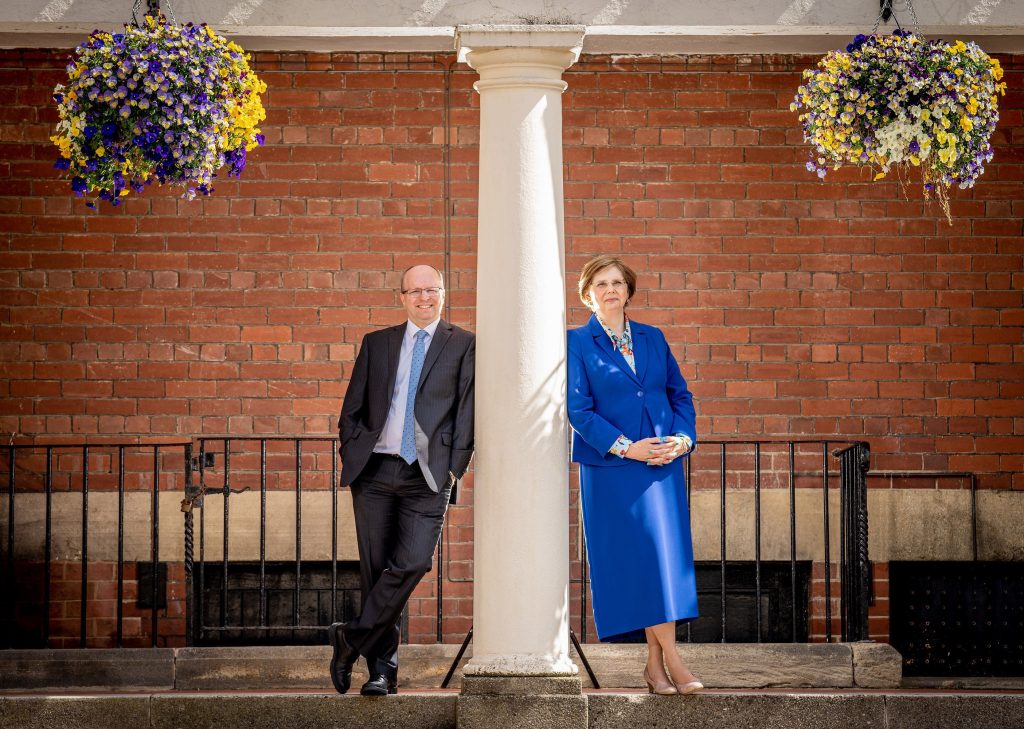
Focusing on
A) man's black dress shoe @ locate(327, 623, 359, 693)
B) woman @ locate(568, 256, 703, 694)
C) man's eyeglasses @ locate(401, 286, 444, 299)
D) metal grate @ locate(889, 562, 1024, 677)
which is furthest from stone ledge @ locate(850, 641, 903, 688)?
man's eyeglasses @ locate(401, 286, 444, 299)

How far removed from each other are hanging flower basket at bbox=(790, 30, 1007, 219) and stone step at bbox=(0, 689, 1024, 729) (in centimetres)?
222

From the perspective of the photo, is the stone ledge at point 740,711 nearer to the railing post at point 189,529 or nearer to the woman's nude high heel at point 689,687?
the woman's nude high heel at point 689,687

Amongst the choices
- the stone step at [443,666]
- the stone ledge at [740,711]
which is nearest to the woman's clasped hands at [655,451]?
the stone ledge at [740,711]

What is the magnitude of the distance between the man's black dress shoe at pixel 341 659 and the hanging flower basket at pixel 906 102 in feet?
9.14

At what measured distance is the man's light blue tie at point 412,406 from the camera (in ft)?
20.1

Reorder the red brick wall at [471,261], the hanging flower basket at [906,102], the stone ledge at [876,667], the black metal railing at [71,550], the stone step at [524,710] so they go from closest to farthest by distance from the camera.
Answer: the hanging flower basket at [906,102], the stone step at [524,710], the stone ledge at [876,667], the black metal railing at [71,550], the red brick wall at [471,261]

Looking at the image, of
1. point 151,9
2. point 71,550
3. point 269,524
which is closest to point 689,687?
point 269,524

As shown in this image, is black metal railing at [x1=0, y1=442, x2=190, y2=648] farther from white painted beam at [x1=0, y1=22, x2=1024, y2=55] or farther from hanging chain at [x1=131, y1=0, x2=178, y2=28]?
hanging chain at [x1=131, y1=0, x2=178, y2=28]

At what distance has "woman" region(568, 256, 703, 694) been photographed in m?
6.18

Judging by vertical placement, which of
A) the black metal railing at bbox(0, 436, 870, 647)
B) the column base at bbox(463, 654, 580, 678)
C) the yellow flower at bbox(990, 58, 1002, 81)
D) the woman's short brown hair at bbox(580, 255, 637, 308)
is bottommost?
the column base at bbox(463, 654, 580, 678)

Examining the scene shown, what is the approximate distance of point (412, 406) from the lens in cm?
620

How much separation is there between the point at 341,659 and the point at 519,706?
2.44 feet

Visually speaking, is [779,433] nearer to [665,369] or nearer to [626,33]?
[665,369]

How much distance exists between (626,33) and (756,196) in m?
2.44
